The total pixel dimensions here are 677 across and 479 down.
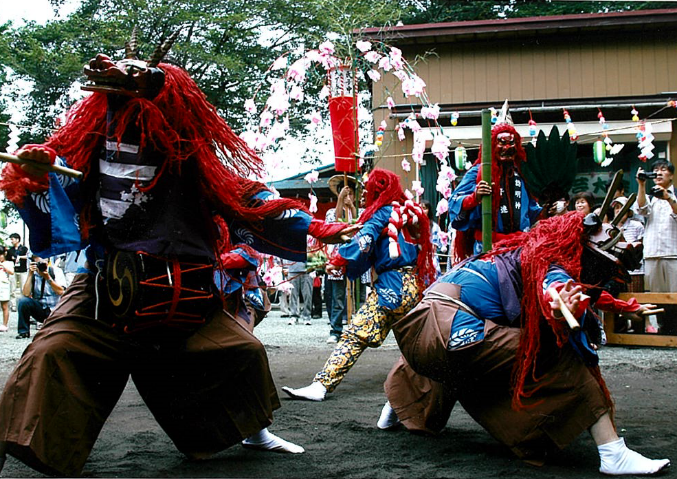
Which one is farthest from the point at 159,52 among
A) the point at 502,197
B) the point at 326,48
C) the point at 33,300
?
the point at 33,300

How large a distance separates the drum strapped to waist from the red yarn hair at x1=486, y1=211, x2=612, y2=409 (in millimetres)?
1412

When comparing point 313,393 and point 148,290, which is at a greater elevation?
point 148,290

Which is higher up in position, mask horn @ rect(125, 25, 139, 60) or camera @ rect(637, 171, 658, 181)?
mask horn @ rect(125, 25, 139, 60)

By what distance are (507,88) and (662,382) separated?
25.3ft

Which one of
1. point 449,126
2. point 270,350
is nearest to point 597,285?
point 270,350

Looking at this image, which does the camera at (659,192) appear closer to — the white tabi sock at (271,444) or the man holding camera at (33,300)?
the white tabi sock at (271,444)

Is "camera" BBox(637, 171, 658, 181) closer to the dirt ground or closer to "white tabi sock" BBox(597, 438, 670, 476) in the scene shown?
the dirt ground

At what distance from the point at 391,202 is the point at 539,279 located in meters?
2.14

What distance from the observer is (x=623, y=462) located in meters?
3.02

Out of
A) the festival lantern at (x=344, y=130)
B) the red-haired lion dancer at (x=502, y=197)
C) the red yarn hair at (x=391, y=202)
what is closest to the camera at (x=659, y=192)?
the red-haired lion dancer at (x=502, y=197)

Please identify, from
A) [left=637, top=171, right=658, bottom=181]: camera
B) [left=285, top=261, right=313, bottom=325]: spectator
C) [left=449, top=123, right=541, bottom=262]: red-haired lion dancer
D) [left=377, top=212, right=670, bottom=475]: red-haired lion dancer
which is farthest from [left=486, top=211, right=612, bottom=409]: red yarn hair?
[left=285, top=261, right=313, bottom=325]: spectator

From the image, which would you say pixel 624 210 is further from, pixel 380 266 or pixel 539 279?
pixel 380 266

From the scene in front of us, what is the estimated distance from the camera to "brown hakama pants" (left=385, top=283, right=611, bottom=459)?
3145 millimetres

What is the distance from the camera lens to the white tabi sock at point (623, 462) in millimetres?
3010
